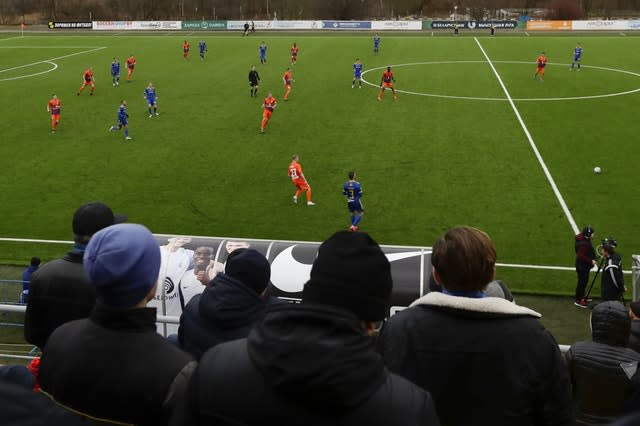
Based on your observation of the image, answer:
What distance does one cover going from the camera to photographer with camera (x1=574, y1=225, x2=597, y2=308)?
13.7m

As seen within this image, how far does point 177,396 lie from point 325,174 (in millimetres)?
20071

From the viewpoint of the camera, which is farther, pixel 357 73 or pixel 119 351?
pixel 357 73

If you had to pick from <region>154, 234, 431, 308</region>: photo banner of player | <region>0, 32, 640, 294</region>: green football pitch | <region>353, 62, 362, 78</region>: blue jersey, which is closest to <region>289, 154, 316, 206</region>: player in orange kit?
<region>0, 32, 640, 294</region>: green football pitch

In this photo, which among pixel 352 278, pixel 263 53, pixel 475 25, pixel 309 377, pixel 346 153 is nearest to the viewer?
pixel 309 377

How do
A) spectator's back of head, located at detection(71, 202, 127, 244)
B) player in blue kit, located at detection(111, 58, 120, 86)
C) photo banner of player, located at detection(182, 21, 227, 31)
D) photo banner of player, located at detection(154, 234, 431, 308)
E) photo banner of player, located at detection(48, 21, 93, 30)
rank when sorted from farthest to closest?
photo banner of player, located at detection(48, 21, 93, 30) → photo banner of player, located at detection(182, 21, 227, 31) → player in blue kit, located at detection(111, 58, 120, 86) → photo banner of player, located at detection(154, 234, 431, 308) → spectator's back of head, located at detection(71, 202, 127, 244)

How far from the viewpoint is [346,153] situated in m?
25.3

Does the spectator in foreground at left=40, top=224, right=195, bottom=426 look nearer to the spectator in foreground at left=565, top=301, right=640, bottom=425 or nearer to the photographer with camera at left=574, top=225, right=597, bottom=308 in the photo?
the spectator in foreground at left=565, top=301, right=640, bottom=425

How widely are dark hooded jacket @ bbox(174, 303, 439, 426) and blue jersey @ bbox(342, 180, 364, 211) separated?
15.0 m

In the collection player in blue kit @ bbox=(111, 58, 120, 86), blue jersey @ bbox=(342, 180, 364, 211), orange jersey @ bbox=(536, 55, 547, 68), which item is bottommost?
blue jersey @ bbox=(342, 180, 364, 211)

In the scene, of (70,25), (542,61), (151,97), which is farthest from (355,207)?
(70,25)

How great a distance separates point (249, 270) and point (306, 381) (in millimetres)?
2582

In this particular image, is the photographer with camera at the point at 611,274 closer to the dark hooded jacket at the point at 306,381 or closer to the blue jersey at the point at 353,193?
the blue jersey at the point at 353,193

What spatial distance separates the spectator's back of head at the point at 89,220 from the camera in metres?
5.29

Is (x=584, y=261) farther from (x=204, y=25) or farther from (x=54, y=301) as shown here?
(x=204, y=25)
